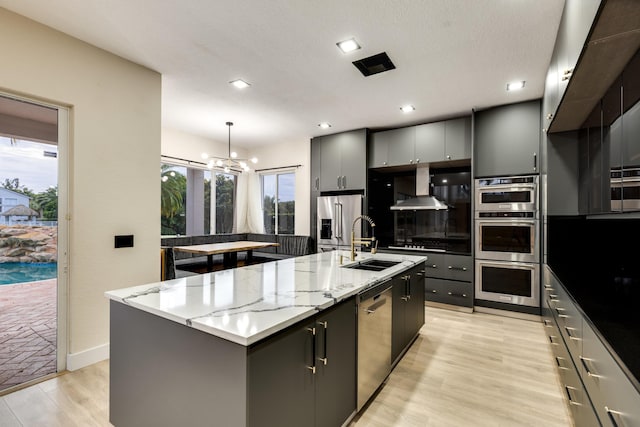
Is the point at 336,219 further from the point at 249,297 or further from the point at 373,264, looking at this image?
the point at 249,297

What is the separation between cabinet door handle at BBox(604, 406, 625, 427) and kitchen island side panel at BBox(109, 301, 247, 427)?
1.27m

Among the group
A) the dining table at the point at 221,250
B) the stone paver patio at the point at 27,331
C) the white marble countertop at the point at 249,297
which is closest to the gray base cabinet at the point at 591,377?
the white marble countertop at the point at 249,297

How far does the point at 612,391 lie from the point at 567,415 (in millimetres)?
1301

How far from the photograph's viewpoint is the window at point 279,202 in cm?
618

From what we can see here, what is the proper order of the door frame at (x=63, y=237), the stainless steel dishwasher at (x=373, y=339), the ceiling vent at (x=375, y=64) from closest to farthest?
the stainless steel dishwasher at (x=373, y=339) < the door frame at (x=63, y=237) < the ceiling vent at (x=375, y=64)

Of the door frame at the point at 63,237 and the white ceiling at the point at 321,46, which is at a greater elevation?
the white ceiling at the point at 321,46

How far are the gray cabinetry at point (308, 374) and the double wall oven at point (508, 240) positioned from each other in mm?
2946

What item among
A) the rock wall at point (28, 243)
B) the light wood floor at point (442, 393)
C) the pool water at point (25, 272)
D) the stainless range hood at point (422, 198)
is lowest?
the light wood floor at point (442, 393)

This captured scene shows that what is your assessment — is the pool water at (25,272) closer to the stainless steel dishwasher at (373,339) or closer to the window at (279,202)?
the stainless steel dishwasher at (373,339)

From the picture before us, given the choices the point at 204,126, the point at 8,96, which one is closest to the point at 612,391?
the point at 8,96

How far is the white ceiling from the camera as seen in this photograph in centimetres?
212

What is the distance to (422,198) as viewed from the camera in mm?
4758

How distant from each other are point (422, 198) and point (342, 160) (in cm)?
150

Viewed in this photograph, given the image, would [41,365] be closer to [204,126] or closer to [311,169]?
[204,126]
